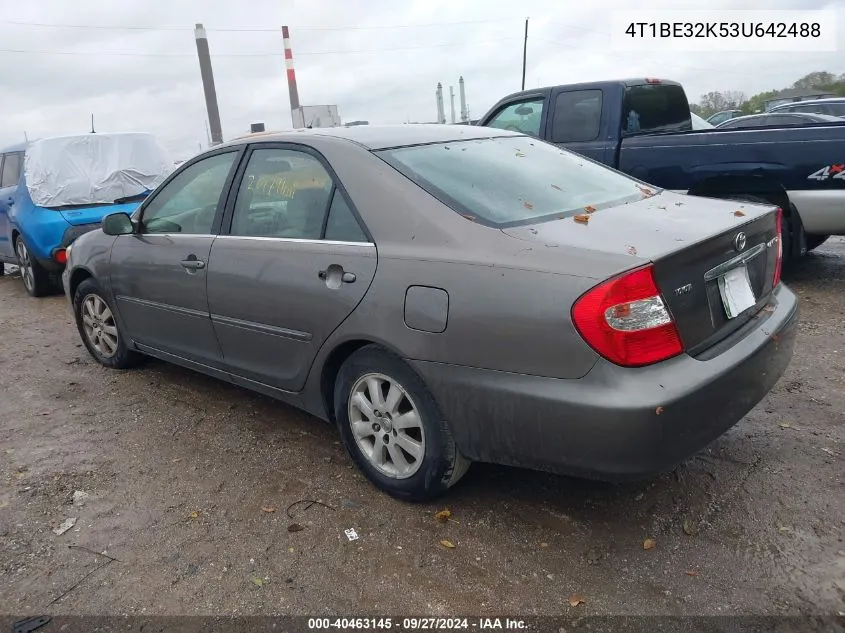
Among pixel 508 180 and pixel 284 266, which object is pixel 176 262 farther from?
pixel 508 180

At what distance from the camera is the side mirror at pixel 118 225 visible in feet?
14.1

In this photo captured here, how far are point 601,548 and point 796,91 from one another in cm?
5680

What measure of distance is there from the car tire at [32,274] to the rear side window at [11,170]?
38.2 inches

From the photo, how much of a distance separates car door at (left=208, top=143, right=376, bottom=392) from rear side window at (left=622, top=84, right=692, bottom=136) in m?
4.25

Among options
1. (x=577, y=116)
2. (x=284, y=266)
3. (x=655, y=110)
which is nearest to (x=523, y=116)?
Result: (x=577, y=116)

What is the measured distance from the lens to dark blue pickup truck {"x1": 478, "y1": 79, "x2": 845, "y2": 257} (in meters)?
5.45

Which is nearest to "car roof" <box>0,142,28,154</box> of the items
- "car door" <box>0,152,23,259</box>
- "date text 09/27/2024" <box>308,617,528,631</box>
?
"car door" <box>0,152,23,259</box>

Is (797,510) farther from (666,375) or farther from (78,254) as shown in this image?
(78,254)

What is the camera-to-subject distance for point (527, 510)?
293 cm

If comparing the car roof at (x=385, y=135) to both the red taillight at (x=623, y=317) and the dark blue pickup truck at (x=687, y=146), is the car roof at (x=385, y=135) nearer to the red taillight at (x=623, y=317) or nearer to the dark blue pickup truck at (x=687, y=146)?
the red taillight at (x=623, y=317)

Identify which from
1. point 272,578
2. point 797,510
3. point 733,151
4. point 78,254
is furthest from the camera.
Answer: point 733,151

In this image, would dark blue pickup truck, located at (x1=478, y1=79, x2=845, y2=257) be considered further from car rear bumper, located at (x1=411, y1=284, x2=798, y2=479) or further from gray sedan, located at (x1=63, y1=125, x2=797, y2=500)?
car rear bumper, located at (x1=411, y1=284, x2=798, y2=479)

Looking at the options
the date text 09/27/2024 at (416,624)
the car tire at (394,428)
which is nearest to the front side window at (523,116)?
the car tire at (394,428)

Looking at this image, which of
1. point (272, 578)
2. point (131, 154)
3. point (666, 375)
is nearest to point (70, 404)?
point (272, 578)
